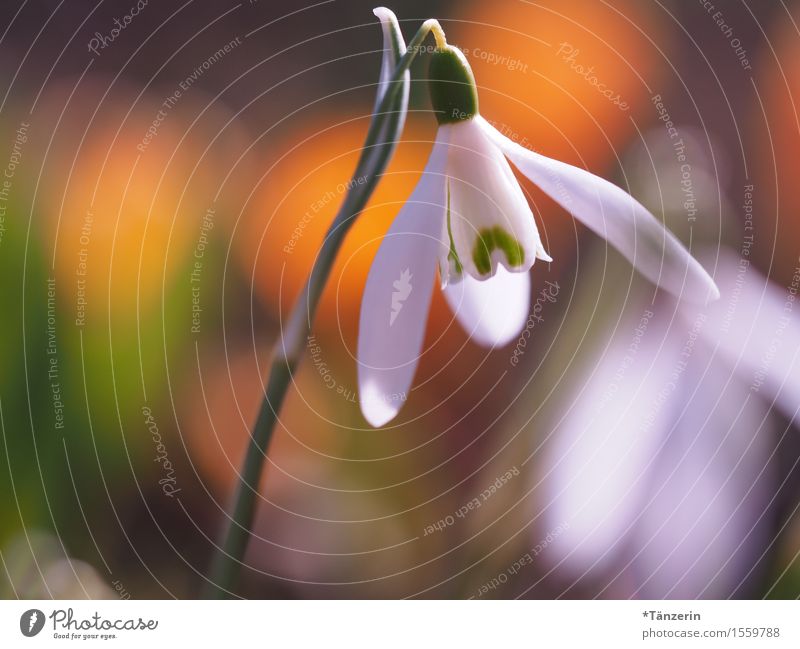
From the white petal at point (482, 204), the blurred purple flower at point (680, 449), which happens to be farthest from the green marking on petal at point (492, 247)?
the blurred purple flower at point (680, 449)

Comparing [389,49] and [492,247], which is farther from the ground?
[389,49]

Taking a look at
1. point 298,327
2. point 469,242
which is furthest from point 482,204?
point 298,327

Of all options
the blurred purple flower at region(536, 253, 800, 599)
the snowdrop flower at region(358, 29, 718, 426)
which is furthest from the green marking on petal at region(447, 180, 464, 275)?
the blurred purple flower at region(536, 253, 800, 599)

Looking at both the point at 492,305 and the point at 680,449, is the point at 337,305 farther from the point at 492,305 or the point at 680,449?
the point at 680,449

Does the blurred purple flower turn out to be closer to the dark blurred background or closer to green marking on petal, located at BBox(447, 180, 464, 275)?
the dark blurred background

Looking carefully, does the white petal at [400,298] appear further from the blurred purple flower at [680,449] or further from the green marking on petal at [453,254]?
the blurred purple flower at [680,449]
